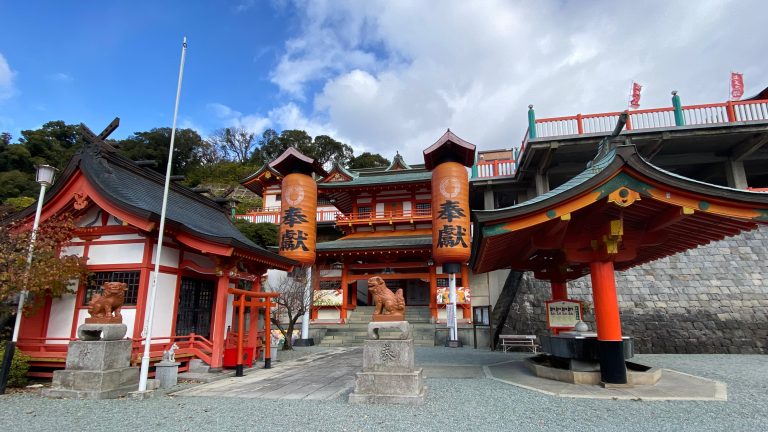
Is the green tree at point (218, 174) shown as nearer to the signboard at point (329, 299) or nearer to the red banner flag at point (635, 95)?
the signboard at point (329, 299)

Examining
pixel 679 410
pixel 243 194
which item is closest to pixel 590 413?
pixel 679 410

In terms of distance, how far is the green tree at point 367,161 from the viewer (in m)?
53.7

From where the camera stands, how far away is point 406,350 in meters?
6.59

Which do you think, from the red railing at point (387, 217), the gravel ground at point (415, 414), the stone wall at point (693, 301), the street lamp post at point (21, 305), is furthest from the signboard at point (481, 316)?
the street lamp post at point (21, 305)

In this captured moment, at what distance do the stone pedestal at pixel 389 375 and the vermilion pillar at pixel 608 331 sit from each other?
3.54m

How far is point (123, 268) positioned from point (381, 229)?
53.5ft

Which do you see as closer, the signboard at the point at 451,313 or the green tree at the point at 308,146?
the signboard at the point at 451,313

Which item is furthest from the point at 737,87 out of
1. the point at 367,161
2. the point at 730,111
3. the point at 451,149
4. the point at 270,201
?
the point at 367,161

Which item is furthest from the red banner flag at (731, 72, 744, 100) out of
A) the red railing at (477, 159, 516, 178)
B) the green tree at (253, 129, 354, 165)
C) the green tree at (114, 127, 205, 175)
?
the green tree at (114, 127, 205, 175)

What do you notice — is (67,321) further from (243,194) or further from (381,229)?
(243,194)

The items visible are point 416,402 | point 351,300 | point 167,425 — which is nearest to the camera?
point 167,425


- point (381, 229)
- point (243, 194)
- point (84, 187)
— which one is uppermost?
point (243, 194)

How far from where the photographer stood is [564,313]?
10133 millimetres

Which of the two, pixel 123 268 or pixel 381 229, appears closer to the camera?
pixel 123 268
